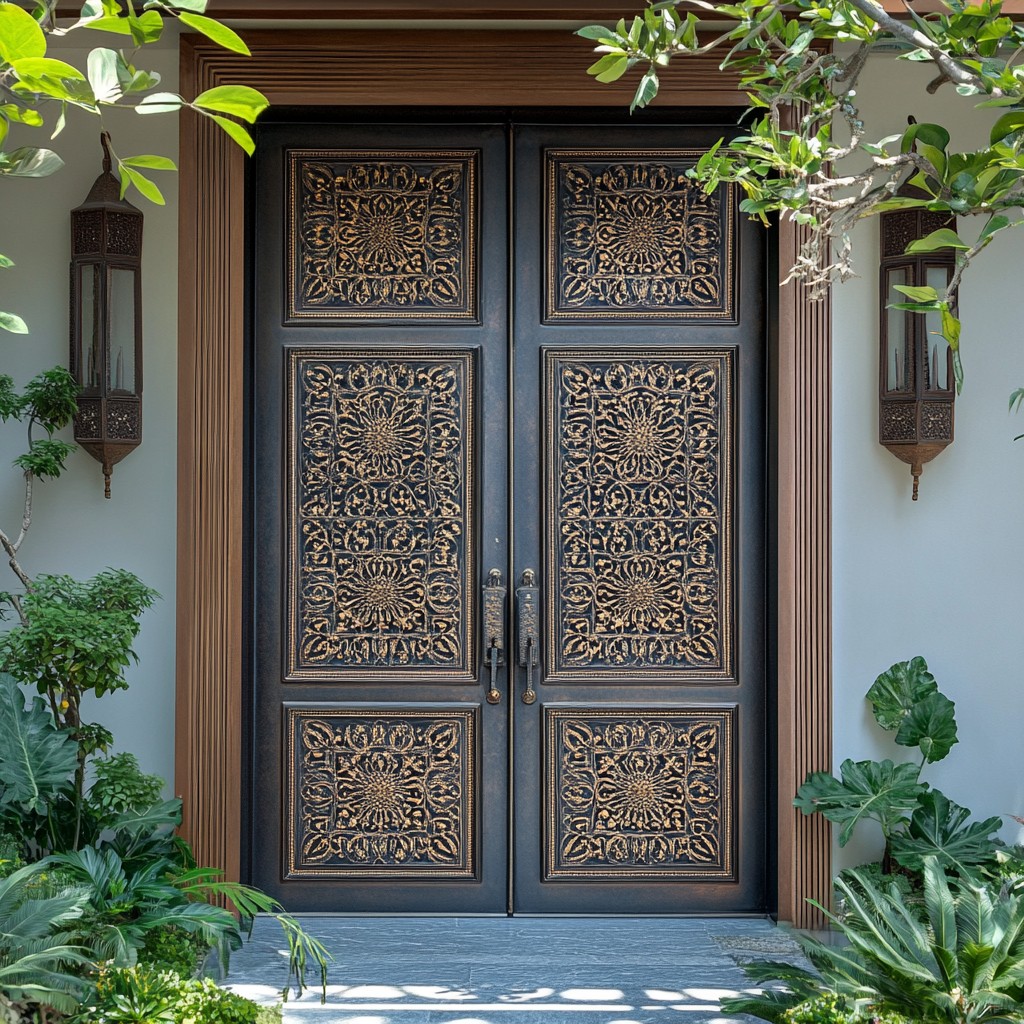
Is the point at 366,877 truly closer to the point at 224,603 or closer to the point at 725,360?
the point at 224,603

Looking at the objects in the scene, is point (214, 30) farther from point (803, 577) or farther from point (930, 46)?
point (803, 577)

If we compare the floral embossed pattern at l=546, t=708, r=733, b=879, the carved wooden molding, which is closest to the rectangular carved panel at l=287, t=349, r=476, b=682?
the floral embossed pattern at l=546, t=708, r=733, b=879

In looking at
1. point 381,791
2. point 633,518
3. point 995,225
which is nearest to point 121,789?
point 381,791

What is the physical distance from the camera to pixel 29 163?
1.26m

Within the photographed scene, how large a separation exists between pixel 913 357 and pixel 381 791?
2.24 meters

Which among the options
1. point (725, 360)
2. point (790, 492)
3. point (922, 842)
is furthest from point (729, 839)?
point (725, 360)

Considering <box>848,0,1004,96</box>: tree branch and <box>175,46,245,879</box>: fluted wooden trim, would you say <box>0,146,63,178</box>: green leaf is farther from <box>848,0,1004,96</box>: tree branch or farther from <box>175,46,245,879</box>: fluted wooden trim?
<box>175,46,245,879</box>: fluted wooden trim

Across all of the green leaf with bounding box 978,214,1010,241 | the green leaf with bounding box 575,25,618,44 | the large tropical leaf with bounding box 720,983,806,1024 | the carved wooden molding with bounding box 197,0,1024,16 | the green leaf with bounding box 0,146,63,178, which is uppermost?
the carved wooden molding with bounding box 197,0,1024,16

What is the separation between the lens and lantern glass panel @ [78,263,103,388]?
10.7 feet

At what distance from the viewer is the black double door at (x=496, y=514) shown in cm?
350

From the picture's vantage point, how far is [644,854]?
11.5 ft

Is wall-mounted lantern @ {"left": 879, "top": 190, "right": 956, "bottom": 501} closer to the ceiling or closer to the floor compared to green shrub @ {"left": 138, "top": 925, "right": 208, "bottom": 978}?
closer to the ceiling

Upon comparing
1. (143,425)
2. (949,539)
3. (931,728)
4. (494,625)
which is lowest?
(931,728)

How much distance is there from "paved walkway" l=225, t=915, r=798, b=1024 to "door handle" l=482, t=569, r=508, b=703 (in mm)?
778
